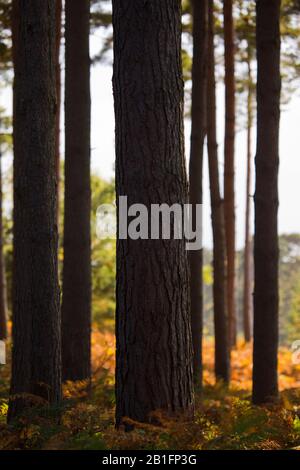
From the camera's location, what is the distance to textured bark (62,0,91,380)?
28.4 feet

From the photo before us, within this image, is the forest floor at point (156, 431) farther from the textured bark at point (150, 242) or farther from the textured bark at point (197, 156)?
the textured bark at point (197, 156)

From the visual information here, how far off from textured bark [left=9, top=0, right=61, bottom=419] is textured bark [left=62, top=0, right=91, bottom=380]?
232cm

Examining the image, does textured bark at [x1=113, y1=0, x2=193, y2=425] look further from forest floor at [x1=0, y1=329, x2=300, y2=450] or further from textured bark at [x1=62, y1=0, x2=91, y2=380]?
textured bark at [x1=62, y1=0, x2=91, y2=380]

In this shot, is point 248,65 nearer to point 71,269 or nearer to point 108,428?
point 71,269

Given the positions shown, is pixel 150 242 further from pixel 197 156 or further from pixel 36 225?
pixel 197 156

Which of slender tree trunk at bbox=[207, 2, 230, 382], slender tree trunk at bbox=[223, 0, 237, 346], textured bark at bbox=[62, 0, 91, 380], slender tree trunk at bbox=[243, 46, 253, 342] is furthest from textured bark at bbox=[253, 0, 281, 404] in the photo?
slender tree trunk at bbox=[243, 46, 253, 342]

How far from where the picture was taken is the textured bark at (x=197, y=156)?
10.6 meters

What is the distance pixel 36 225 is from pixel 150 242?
1.59 metres

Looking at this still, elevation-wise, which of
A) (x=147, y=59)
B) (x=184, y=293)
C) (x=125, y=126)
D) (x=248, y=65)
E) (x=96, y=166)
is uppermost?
(x=248, y=65)

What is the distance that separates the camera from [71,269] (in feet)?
28.7

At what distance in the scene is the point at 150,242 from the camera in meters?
5.08

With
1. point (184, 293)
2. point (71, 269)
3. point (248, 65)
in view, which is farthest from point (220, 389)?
point (248, 65)

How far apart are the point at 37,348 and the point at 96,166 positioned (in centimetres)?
2121

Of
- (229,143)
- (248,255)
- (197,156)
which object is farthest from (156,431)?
(248,255)
